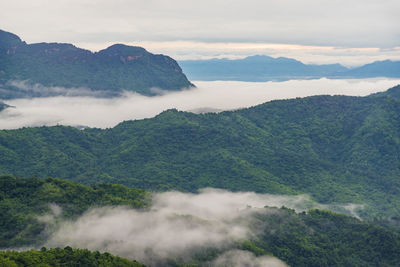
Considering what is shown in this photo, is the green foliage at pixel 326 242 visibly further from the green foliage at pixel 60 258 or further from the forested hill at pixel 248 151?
the forested hill at pixel 248 151

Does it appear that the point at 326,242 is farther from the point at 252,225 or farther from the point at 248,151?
the point at 248,151

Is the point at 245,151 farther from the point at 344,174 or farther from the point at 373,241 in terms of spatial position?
the point at 373,241

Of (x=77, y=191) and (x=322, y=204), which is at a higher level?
(x=77, y=191)

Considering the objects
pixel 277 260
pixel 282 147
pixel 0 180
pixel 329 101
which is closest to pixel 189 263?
pixel 277 260

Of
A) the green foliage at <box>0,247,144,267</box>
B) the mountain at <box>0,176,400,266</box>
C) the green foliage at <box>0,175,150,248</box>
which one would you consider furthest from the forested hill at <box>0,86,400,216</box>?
the green foliage at <box>0,247,144,267</box>

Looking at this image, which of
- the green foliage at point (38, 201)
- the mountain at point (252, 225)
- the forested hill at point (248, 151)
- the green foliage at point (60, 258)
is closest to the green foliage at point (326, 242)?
the mountain at point (252, 225)
